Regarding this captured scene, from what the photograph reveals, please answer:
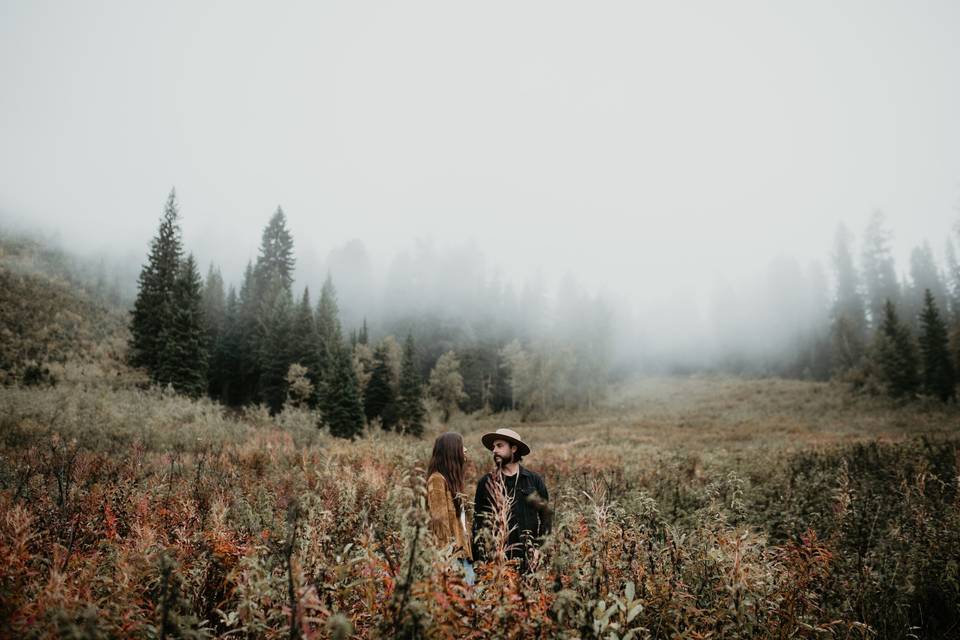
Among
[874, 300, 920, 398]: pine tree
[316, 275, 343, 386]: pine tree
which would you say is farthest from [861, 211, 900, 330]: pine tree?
[316, 275, 343, 386]: pine tree

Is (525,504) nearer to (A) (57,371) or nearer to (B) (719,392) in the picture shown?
(A) (57,371)

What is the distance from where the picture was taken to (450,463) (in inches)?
183

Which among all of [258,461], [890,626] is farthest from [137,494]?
[890,626]

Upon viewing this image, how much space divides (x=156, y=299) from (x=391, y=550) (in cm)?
4598

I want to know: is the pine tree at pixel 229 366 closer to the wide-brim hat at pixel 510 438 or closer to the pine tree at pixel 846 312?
the wide-brim hat at pixel 510 438

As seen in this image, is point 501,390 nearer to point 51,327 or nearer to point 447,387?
point 447,387

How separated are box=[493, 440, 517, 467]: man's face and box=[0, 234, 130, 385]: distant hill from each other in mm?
26265

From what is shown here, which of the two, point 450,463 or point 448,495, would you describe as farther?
point 450,463

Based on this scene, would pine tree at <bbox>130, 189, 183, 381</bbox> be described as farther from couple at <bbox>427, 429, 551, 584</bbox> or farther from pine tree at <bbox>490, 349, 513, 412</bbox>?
pine tree at <bbox>490, 349, 513, 412</bbox>

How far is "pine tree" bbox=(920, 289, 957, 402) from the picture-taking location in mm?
36625

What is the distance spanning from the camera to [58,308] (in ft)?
111

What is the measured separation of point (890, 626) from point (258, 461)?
1084 centimetres

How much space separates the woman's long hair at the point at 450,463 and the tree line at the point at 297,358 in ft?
95.1

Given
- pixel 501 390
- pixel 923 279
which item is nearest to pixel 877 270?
pixel 923 279
